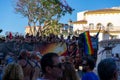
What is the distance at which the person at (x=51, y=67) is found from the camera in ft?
19.2

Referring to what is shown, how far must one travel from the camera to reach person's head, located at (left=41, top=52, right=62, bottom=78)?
230 inches

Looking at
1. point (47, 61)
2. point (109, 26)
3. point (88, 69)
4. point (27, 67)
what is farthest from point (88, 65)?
point (109, 26)

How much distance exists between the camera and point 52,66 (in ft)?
19.3

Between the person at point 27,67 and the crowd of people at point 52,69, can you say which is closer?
→ the crowd of people at point 52,69

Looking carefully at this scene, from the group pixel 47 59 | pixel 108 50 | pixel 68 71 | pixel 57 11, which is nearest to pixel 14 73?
pixel 47 59

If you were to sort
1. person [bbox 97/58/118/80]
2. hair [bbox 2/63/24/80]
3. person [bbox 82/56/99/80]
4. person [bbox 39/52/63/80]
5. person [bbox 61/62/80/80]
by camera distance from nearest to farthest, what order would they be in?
person [bbox 97/58/118/80]
person [bbox 39/52/63/80]
hair [bbox 2/63/24/80]
person [bbox 61/62/80/80]
person [bbox 82/56/99/80]

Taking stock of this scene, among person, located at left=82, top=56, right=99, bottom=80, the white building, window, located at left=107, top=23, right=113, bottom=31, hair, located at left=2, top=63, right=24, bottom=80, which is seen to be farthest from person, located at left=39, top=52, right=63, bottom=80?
window, located at left=107, top=23, right=113, bottom=31

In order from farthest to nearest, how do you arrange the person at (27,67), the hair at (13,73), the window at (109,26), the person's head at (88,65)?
the window at (109,26) → the person at (27,67) → the person's head at (88,65) → the hair at (13,73)

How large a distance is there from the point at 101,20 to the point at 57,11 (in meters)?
40.4

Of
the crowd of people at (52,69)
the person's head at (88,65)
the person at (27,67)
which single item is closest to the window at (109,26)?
the person at (27,67)

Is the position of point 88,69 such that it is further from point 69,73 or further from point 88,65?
point 69,73

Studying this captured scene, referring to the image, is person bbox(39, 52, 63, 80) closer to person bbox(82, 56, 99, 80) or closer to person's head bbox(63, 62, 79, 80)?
person's head bbox(63, 62, 79, 80)

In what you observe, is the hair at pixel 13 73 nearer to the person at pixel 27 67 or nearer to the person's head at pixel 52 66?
the person's head at pixel 52 66

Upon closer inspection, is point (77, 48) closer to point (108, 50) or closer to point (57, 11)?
point (108, 50)
